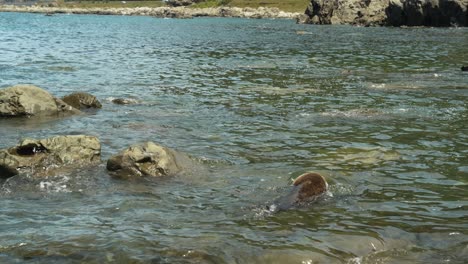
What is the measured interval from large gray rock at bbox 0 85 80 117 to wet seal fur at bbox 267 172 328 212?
13255 millimetres

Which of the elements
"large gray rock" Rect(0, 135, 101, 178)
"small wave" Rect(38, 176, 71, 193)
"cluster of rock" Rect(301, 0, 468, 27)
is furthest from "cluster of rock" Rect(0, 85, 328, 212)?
"cluster of rock" Rect(301, 0, 468, 27)

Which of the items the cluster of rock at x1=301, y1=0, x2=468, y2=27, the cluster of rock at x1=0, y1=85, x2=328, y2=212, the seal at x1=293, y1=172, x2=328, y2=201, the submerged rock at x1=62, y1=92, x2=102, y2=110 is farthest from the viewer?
the cluster of rock at x1=301, y1=0, x2=468, y2=27

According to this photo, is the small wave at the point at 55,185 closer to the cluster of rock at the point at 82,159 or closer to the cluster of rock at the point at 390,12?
the cluster of rock at the point at 82,159

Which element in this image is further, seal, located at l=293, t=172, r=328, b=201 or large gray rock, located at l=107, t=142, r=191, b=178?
large gray rock, located at l=107, t=142, r=191, b=178

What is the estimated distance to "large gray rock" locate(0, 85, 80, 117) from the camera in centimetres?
2102

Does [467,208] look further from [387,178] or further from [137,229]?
[137,229]

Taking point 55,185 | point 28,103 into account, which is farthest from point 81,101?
point 55,185

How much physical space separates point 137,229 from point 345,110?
46.7 ft

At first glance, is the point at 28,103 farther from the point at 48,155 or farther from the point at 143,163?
the point at 143,163

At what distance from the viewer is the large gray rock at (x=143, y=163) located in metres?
13.3

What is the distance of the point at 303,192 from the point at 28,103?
1393cm

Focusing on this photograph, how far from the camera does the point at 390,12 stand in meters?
108

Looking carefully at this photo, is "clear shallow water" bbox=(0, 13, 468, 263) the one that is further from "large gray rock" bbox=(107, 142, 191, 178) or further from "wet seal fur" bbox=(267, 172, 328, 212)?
"large gray rock" bbox=(107, 142, 191, 178)

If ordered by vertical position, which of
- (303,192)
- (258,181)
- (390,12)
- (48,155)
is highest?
(390,12)
